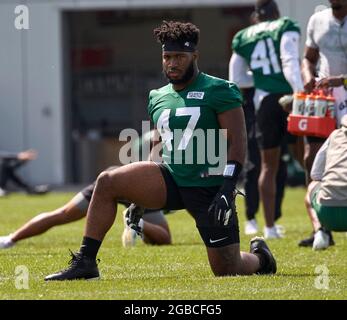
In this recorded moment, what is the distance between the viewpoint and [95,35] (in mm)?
31516

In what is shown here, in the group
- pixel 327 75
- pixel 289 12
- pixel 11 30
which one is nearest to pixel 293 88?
pixel 327 75

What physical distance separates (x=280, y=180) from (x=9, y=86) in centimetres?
1782

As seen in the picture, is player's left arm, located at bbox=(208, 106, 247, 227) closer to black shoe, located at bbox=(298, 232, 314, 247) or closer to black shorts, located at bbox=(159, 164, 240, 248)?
black shorts, located at bbox=(159, 164, 240, 248)

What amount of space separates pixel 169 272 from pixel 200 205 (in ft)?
2.71

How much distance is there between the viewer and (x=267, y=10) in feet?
39.1

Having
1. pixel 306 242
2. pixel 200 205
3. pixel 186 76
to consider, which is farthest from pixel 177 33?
pixel 306 242

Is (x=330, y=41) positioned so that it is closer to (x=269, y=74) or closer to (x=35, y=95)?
(x=269, y=74)

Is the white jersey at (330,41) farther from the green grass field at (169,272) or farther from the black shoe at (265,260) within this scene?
the black shoe at (265,260)

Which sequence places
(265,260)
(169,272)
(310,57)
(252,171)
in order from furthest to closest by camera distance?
(252,171) < (310,57) < (169,272) < (265,260)

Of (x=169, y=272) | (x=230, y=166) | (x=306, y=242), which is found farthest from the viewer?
(x=306, y=242)

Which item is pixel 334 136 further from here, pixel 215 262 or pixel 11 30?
pixel 11 30

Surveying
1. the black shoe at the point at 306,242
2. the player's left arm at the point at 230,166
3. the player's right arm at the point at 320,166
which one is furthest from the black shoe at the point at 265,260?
the black shoe at the point at 306,242
